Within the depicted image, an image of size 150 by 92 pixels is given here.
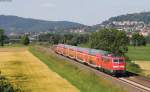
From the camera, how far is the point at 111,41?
8844cm

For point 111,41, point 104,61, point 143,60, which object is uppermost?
point 111,41

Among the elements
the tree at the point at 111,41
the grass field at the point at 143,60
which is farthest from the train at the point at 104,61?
the tree at the point at 111,41

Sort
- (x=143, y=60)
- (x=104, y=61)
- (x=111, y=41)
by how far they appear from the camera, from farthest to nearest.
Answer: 1. (x=143, y=60)
2. (x=111, y=41)
3. (x=104, y=61)

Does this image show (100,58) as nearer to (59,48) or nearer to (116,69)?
(116,69)

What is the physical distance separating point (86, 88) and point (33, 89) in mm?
4795

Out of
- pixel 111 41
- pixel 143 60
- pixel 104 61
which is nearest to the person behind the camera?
pixel 104 61

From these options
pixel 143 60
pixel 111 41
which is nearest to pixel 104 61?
pixel 111 41

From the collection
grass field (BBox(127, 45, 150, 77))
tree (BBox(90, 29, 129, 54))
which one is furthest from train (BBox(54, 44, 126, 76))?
tree (BBox(90, 29, 129, 54))

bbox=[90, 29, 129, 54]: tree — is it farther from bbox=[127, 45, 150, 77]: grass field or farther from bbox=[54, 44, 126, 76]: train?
bbox=[54, 44, 126, 76]: train

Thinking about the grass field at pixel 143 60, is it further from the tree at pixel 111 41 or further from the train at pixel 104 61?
the train at pixel 104 61

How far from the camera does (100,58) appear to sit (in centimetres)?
5909

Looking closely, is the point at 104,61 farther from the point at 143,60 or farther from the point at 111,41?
the point at 143,60

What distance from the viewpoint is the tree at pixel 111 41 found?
8672cm

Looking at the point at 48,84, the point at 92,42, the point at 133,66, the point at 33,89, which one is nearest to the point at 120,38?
the point at 92,42
